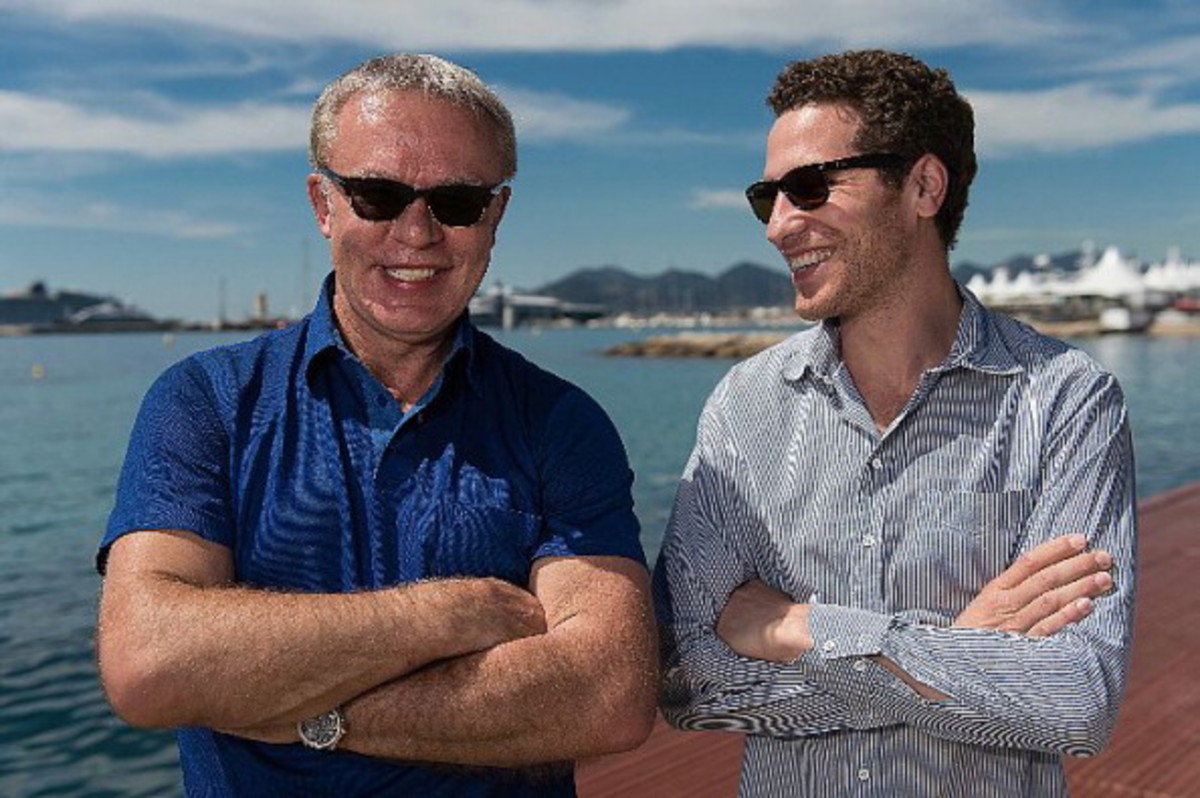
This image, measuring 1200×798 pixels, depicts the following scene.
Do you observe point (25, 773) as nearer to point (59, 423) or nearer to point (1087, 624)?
point (1087, 624)

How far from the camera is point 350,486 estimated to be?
194cm

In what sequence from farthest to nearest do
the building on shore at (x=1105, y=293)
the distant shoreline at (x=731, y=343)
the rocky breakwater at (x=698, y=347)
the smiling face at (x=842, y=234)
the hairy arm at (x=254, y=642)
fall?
the building on shore at (x=1105, y=293) < the distant shoreline at (x=731, y=343) < the rocky breakwater at (x=698, y=347) < the smiling face at (x=842, y=234) < the hairy arm at (x=254, y=642)

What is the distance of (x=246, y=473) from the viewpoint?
1.95 meters

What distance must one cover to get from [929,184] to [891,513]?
0.64 metres

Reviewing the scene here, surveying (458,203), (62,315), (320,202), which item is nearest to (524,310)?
(62,315)

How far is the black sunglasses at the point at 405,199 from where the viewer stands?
201 centimetres

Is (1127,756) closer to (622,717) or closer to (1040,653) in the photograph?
(1040,653)

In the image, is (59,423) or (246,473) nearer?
(246,473)

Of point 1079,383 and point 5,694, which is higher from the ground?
point 1079,383

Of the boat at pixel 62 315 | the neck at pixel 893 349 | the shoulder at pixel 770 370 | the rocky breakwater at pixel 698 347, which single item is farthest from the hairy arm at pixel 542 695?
the boat at pixel 62 315

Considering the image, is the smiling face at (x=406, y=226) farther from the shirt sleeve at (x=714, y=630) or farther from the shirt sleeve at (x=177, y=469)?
the shirt sleeve at (x=714, y=630)

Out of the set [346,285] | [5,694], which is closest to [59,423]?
[5,694]

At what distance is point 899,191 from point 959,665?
33.9 inches

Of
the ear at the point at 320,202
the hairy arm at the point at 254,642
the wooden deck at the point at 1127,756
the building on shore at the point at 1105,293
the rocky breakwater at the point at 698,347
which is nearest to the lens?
the hairy arm at the point at 254,642
